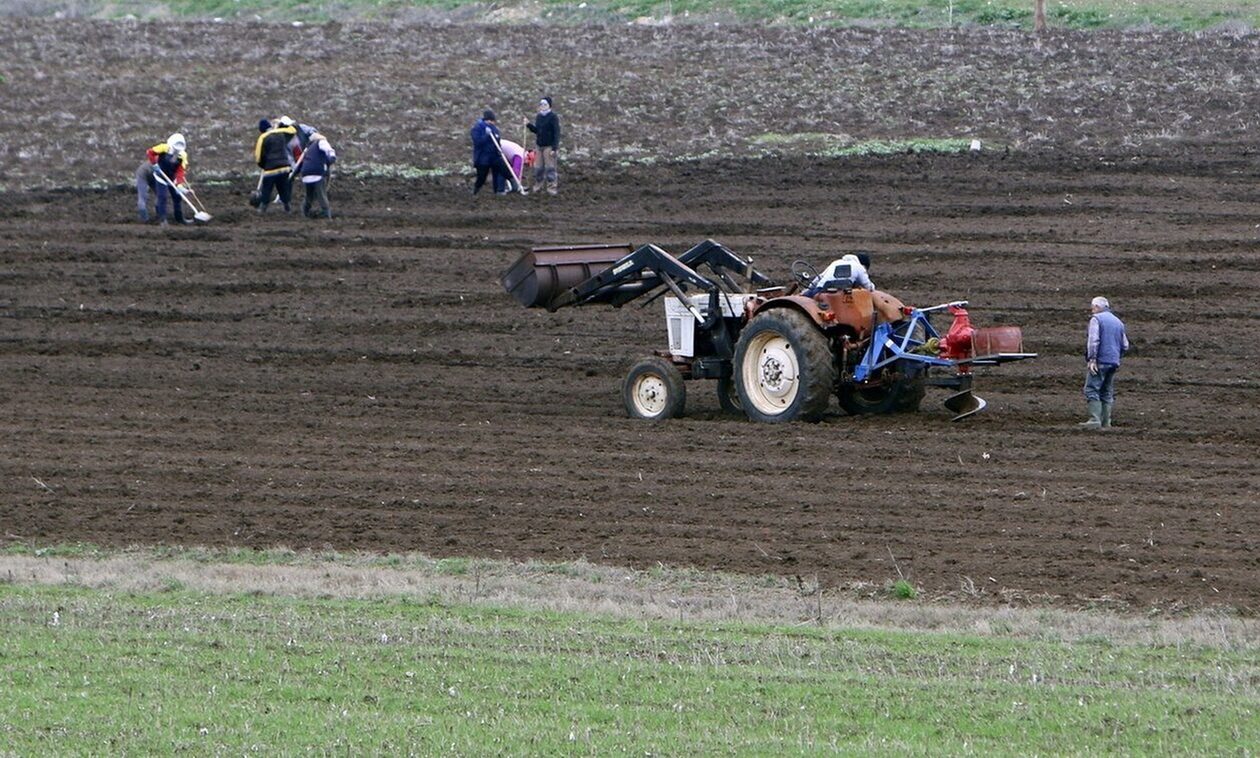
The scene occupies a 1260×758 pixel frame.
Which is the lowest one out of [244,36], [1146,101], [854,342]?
[854,342]

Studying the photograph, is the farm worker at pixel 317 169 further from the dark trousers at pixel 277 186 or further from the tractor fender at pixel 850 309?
the tractor fender at pixel 850 309

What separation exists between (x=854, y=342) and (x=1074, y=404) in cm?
278

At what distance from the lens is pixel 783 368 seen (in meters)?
16.4

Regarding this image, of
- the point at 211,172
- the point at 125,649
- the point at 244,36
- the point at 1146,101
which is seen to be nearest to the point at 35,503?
the point at 125,649

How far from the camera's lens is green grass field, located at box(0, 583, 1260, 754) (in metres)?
7.91

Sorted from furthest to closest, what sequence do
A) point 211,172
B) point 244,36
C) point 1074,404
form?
point 244,36
point 211,172
point 1074,404

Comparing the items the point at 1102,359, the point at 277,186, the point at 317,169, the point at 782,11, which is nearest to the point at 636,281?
the point at 1102,359

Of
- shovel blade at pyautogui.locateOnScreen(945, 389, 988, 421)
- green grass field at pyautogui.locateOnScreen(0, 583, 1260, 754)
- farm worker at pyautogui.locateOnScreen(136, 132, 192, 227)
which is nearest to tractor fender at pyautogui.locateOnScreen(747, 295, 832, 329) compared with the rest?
shovel blade at pyautogui.locateOnScreen(945, 389, 988, 421)

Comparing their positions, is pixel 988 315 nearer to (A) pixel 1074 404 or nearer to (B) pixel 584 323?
(A) pixel 1074 404

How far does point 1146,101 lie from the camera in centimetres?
3070

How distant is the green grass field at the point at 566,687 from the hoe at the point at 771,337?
5824mm

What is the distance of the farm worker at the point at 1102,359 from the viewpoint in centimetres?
1617

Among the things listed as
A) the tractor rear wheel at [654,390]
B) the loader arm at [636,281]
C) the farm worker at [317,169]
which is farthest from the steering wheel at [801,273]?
the farm worker at [317,169]

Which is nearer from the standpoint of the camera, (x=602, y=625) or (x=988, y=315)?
(x=602, y=625)
